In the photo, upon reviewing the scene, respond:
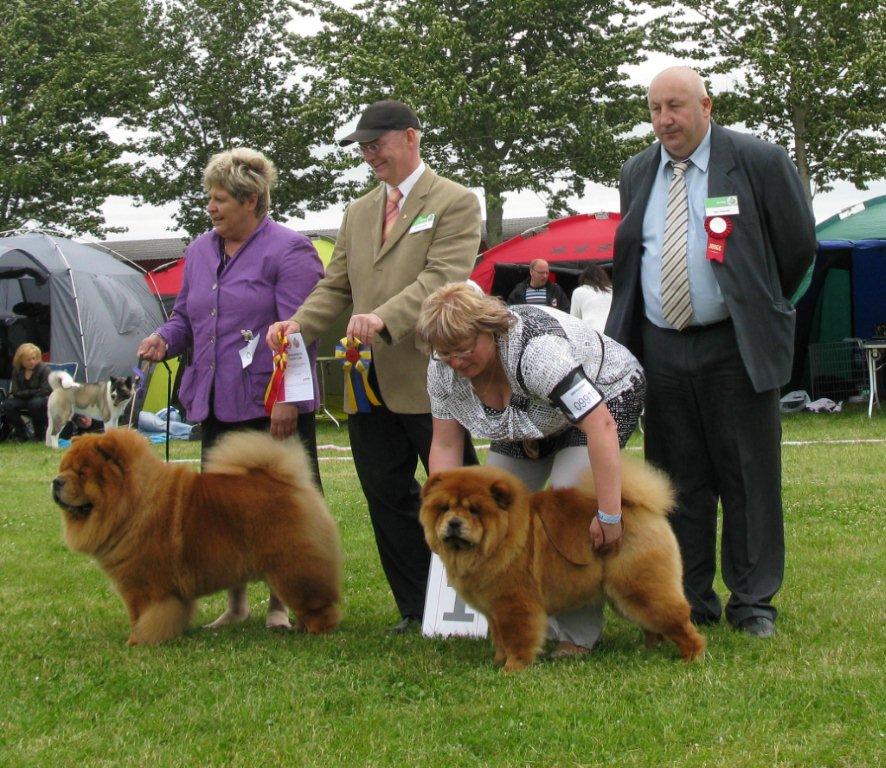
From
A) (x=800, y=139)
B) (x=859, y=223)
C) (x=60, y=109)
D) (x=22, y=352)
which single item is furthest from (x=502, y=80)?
(x=22, y=352)

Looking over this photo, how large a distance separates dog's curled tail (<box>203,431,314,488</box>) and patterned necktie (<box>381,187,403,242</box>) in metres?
0.80

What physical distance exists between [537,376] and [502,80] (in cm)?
2007

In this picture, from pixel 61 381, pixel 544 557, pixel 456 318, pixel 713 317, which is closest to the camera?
pixel 456 318

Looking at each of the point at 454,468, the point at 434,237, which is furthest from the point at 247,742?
the point at 434,237

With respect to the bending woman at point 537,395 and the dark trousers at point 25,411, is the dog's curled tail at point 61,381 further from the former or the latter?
the bending woman at point 537,395

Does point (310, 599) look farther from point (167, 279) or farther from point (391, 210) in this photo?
point (167, 279)

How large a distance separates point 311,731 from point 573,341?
131cm

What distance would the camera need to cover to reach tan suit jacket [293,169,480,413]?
3572 mm

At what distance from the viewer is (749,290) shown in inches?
132

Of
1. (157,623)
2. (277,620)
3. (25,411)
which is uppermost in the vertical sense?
(157,623)

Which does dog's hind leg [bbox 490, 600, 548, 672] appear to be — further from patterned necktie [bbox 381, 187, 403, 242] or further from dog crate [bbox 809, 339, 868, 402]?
dog crate [bbox 809, 339, 868, 402]

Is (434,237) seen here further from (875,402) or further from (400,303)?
(875,402)

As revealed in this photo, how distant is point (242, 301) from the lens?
375cm

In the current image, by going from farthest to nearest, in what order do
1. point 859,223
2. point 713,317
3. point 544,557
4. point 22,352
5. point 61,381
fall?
point 859,223, point 22,352, point 61,381, point 713,317, point 544,557
